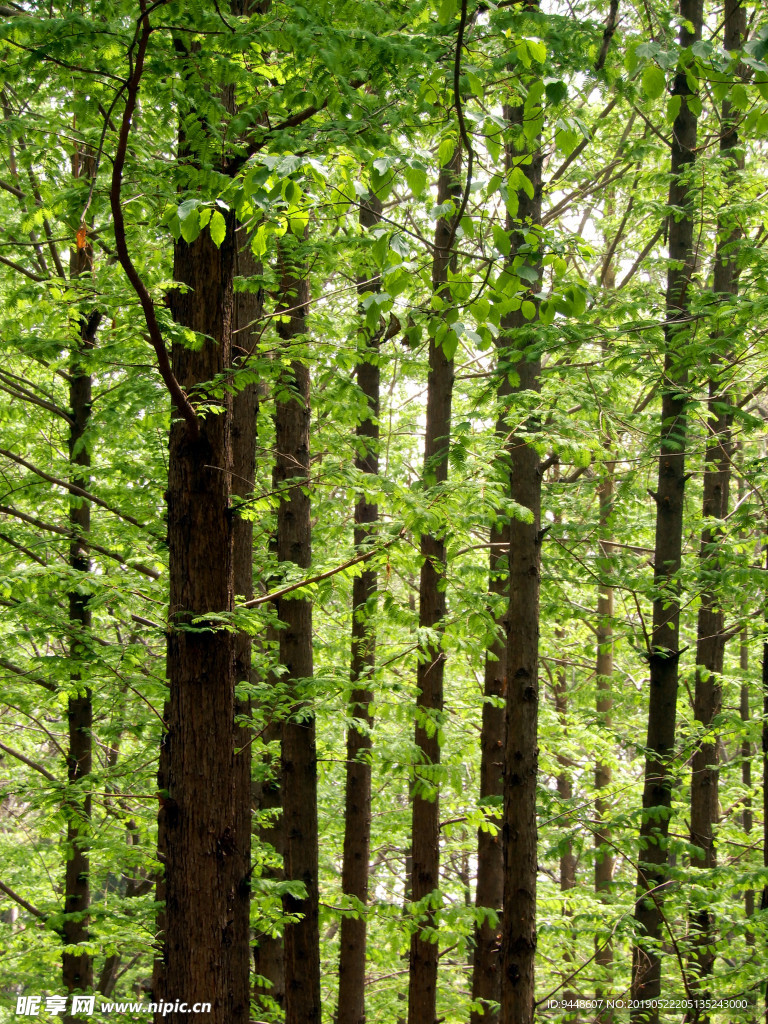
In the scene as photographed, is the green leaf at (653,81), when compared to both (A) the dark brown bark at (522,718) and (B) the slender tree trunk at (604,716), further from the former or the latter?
(B) the slender tree trunk at (604,716)

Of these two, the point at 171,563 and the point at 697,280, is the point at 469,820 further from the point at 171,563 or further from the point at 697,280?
the point at 697,280

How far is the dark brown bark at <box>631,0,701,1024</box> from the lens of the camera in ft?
21.8

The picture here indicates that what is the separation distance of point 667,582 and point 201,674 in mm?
4571

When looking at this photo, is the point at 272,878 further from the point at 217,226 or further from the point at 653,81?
the point at 653,81

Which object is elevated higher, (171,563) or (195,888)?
(171,563)

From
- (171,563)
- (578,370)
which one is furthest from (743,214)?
(171,563)

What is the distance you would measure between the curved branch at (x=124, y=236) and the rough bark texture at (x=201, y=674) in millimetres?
220

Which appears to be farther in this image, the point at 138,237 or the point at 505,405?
the point at 505,405

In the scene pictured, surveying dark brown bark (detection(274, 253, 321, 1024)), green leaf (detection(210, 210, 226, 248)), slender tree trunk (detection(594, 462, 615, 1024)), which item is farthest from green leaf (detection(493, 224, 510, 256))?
slender tree trunk (detection(594, 462, 615, 1024))

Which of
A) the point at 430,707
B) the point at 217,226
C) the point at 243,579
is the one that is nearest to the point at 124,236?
the point at 217,226

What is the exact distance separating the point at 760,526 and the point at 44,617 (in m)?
6.72

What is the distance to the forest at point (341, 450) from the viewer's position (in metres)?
3.17

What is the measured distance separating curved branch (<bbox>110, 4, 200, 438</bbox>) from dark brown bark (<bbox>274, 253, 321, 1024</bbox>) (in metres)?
2.51

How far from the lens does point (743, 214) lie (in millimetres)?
6477
